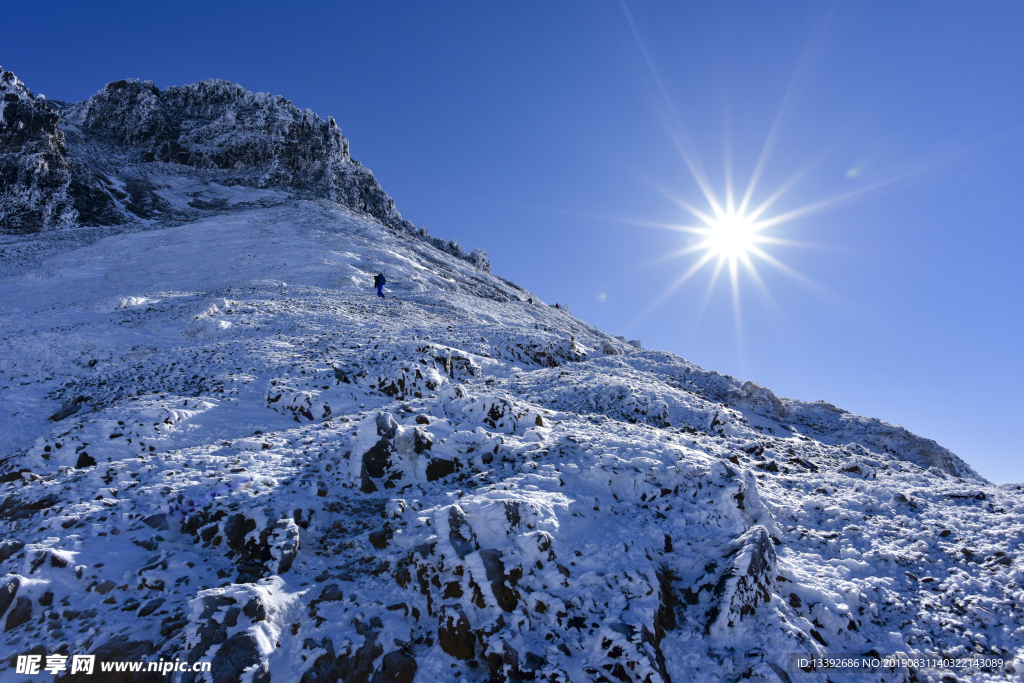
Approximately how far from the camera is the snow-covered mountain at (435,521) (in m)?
6.06

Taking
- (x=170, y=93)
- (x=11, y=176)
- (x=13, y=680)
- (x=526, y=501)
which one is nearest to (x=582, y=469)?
(x=526, y=501)

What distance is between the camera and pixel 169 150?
221 feet

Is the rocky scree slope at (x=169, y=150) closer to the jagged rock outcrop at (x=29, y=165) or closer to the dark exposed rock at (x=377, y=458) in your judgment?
the jagged rock outcrop at (x=29, y=165)

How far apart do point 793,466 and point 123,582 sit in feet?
50.0

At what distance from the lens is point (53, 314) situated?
1981 centimetres

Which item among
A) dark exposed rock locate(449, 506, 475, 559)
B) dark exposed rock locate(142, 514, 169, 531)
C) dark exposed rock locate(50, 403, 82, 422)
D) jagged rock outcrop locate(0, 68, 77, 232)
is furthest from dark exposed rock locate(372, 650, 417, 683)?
jagged rock outcrop locate(0, 68, 77, 232)

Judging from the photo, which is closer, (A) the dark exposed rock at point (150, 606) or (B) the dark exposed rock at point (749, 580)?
(A) the dark exposed rock at point (150, 606)

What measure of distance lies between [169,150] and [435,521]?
85710mm

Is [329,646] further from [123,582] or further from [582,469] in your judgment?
[582,469]

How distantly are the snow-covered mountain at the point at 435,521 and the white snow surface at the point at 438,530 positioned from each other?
5 cm

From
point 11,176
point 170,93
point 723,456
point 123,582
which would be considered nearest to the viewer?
point 123,582

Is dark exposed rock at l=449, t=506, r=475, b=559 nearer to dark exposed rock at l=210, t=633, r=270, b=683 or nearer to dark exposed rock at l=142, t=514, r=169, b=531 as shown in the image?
dark exposed rock at l=210, t=633, r=270, b=683

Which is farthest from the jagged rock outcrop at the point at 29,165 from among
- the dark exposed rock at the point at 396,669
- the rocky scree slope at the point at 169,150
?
the dark exposed rock at the point at 396,669

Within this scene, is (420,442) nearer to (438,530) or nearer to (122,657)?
(438,530)
